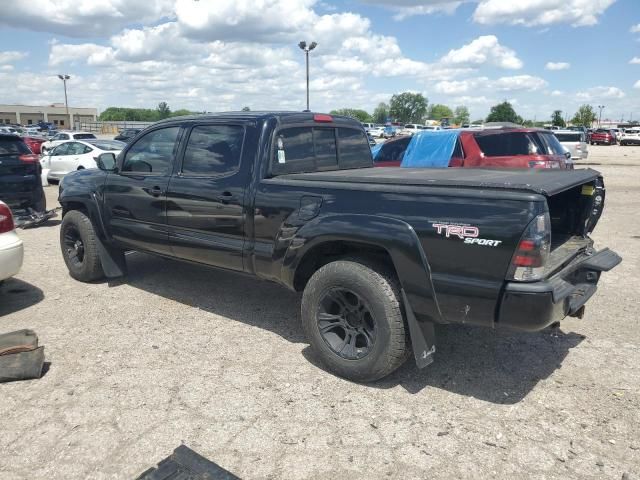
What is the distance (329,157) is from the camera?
15.8 feet

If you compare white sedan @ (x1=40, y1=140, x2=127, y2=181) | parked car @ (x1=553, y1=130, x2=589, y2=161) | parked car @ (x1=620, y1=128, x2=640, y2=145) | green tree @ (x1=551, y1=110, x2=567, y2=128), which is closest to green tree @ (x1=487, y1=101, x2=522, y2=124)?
green tree @ (x1=551, y1=110, x2=567, y2=128)

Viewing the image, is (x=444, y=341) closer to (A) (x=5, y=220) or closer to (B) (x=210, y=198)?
(B) (x=210, y=198)

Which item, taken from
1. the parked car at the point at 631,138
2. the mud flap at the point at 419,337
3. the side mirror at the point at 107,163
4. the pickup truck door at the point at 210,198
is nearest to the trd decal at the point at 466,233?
the mud flap at the point at 419,337

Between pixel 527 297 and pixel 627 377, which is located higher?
pixel 527 297

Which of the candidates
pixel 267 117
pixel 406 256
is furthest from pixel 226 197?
pixel 406 256

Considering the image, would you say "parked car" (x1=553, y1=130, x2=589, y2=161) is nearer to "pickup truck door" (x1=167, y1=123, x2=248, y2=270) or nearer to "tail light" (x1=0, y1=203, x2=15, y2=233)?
"pickup truck door" (x1=167, y1=123, x2=248, y2=270)

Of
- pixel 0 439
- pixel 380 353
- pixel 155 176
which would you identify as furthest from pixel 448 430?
pixel 155 176

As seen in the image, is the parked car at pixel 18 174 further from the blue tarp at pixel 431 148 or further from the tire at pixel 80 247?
the blue tarp at pixel 431 148

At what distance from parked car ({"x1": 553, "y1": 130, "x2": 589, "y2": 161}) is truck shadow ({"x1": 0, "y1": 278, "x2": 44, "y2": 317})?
22268 millimetres

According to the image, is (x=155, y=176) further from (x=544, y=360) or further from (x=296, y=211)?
(x=544, y=360)

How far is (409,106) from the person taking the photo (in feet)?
524

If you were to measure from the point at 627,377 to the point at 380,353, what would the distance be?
5.93ft

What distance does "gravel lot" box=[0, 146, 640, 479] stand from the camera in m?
2.77

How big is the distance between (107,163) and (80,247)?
3.86 feet
